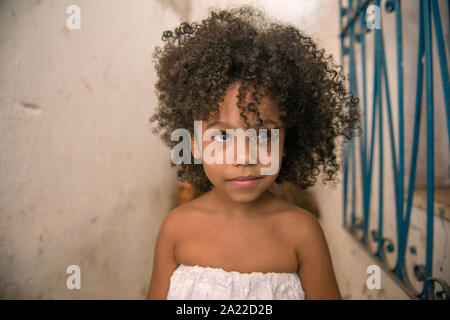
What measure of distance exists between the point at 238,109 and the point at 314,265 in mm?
451

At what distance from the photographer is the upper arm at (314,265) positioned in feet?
2.32

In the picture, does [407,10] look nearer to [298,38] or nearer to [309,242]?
[298,38]

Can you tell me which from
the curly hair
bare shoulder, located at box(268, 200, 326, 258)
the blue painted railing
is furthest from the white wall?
the blue painted railing

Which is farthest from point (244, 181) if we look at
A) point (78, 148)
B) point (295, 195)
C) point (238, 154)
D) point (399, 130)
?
point (295, 195)

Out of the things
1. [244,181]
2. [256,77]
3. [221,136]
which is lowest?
[244,181]

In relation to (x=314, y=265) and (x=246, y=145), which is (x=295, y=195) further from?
(x=246, y=145)

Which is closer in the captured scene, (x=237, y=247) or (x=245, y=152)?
(x=245, y=152)

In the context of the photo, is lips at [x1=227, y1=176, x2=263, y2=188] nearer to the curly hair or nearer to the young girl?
the young girl

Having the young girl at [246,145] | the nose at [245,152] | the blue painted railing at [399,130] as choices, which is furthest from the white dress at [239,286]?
the blue painted railing at [399,130]

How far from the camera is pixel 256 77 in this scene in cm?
64

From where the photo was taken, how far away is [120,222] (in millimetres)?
1004

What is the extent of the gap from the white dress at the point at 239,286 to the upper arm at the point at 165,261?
0.08 metres

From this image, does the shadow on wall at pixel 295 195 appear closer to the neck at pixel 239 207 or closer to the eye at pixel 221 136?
the neck at pixel 239 207

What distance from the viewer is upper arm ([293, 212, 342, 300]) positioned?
2.32 feet
